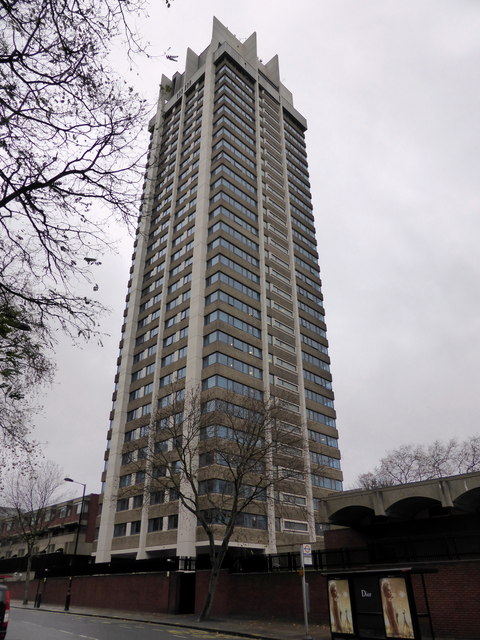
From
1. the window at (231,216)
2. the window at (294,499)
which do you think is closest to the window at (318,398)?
the window at (294,499)

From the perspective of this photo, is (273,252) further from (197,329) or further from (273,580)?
(273,580)

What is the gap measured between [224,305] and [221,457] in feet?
Result: 73.0

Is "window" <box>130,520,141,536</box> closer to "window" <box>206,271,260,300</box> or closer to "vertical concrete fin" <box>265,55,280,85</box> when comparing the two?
"window" <box>206,271,260,300</box>

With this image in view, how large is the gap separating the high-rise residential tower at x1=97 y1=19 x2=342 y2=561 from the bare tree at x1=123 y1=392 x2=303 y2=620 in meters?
3.18

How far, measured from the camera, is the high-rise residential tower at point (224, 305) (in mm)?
48969

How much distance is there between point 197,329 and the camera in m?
52.8

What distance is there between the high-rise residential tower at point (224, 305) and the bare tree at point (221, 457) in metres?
3.18

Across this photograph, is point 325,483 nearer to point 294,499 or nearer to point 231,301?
point 294,499

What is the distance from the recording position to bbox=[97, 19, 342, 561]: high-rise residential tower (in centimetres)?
4897

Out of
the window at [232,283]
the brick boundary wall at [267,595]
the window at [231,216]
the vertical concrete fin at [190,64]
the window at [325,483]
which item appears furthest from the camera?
the vertical concrete fin at [190,64]

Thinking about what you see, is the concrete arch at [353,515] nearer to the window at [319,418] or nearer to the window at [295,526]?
the window at [295,526]

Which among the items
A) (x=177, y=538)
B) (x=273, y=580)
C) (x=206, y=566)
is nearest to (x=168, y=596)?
(x=206, y=566)

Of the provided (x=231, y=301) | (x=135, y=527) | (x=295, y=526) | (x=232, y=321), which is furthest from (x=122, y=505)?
(x=231, y=301)

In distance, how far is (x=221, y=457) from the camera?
34938 millimetres
